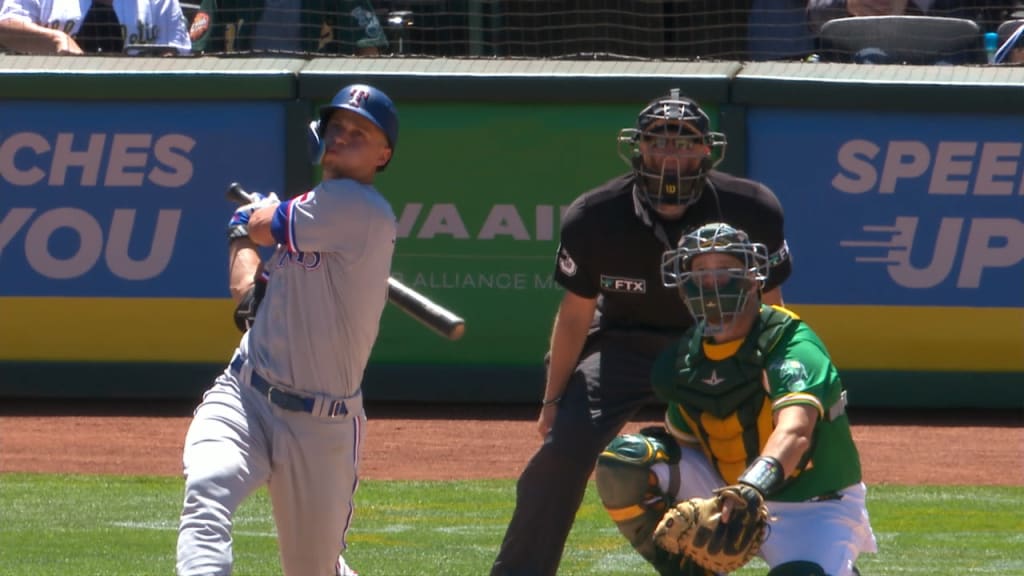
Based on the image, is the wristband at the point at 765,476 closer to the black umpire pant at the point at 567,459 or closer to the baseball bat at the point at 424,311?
the baseball bat at the point at 424,311

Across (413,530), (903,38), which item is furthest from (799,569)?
(903,38)

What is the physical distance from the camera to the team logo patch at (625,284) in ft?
18.6

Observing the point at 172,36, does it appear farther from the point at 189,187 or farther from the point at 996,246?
the point at 996,246

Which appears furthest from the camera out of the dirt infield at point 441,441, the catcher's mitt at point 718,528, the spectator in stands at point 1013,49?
the spectator in stands at point 1013,49

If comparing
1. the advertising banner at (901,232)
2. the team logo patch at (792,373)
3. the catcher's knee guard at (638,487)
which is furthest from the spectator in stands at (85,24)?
the team logo patch at (792,373)

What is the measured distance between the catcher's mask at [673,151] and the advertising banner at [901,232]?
5305mm

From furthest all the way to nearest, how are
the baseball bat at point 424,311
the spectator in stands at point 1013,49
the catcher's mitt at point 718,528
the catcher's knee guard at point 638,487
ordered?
1. the spectator in stands at point 1013,49
2. the baseball bat at point 424,311
3. the catcher's knee guard at point 638,487
4. the catcher's mitt at point 718,528

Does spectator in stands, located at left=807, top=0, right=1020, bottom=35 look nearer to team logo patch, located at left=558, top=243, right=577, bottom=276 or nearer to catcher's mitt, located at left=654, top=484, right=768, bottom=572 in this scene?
team logo patch, located at left=558, top=243, right=577, bottom=276

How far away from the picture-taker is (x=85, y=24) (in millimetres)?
11641

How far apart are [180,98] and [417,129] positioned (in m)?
1.47

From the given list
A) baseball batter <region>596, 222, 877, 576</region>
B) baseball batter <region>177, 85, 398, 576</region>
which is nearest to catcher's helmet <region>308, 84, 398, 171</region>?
baseball batter <region>177, 85, 398, 576</region>

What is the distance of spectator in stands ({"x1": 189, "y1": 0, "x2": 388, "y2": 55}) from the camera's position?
11.7 m

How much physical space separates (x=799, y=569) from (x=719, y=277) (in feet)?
2.47

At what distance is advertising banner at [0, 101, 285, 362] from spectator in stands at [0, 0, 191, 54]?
581mm
